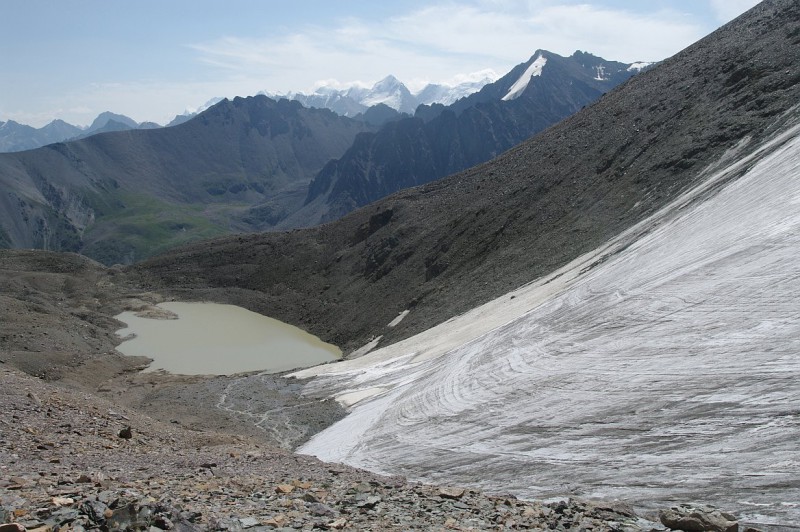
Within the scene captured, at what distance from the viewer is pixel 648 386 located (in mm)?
16516

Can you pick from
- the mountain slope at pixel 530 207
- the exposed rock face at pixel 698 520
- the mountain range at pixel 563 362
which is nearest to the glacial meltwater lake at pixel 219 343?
the mountain slope at pixel 530 207

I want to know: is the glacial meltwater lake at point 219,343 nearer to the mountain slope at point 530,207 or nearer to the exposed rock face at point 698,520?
the mountain slope at point 530,207

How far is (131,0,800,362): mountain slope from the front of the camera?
41.6 metres

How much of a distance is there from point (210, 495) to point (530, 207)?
47.8m

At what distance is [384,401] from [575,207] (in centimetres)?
2835

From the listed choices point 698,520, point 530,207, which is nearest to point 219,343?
point 530,207

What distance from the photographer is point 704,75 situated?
51.6 m

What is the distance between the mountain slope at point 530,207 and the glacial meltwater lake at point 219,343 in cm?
257

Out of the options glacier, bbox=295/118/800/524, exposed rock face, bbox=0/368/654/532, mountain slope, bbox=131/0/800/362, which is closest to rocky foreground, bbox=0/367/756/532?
exposed rock face, bbox=0/368/654/532

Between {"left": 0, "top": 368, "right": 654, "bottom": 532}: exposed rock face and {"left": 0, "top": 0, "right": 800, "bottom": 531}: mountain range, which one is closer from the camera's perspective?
{"left": 0, "top": 368, "right": 654, "bottom": 532}: exposed rock face

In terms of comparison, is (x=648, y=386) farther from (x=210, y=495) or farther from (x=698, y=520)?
(x=210, y=495)

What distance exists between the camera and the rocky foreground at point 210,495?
9.41 metres

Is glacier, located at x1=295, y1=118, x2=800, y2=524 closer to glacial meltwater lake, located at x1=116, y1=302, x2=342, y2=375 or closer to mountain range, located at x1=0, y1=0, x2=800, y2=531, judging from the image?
mountain range, located at x1=0, y1=0, x2=800, y2=531

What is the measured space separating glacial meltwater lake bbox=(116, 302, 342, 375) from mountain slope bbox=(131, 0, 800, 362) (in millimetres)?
2573
